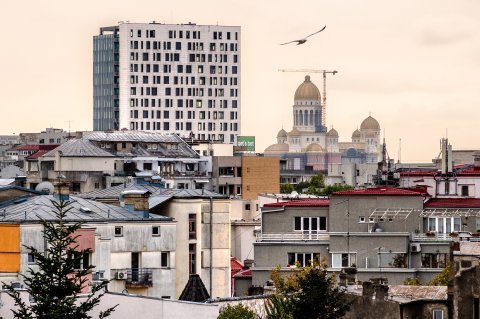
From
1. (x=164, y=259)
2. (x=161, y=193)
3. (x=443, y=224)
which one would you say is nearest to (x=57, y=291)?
(x=164, y=259)

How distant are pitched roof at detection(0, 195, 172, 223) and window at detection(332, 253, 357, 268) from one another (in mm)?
6389

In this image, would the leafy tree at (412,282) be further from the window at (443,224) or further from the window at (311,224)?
the window at (311,224)

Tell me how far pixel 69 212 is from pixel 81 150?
77590mm

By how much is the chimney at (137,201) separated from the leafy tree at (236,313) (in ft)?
72.7

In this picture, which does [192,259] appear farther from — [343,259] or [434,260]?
[434,260]

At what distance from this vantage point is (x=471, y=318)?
55.3m

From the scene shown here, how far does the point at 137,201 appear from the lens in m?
81.1

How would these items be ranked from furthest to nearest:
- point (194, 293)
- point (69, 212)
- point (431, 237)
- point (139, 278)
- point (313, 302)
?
point (431, 237), point (139, 278), point (69, 212), point (194, 293), point (313, 302)

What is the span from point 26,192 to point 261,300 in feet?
85.7

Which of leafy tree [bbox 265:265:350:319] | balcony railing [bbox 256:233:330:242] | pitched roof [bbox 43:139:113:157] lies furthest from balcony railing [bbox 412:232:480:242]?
pitched roof [bbox 43:139:113:157]

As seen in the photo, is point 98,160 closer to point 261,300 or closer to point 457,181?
point 457,181

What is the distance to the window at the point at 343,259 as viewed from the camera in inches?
3022

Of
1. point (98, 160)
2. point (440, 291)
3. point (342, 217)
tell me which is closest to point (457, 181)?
point (342, 217)

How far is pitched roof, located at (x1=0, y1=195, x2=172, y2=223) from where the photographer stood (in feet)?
238
